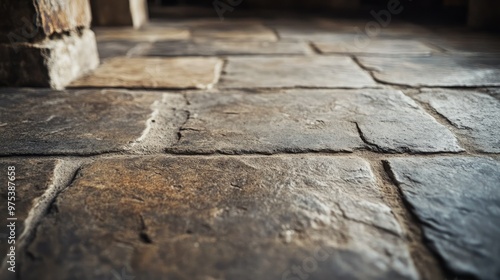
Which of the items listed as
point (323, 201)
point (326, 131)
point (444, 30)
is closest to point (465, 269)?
point (323, 201)

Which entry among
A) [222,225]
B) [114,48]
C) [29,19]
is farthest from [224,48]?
[222,225]

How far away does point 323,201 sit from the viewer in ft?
2.49

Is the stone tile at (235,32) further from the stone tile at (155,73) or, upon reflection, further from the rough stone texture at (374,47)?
the stone tile at (155,73)

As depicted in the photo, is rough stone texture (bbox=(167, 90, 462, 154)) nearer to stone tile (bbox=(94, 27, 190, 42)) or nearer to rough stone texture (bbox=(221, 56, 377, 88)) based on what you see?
rough stone texture (bbox=(221, 56, 377, 88))

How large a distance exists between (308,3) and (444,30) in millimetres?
2552

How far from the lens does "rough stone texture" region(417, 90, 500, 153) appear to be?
3.43ft

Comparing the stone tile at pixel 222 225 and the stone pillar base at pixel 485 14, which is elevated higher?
the stone pillar base at pixel 485 14

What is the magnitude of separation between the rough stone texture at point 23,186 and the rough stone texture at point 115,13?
298 centimetres

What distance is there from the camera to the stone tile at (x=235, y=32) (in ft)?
9.84

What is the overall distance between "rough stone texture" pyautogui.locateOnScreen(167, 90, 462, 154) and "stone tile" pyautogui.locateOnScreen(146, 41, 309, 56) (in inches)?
36.8

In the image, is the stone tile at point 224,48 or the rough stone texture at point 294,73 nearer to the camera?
the rough stone texture at point 294,73

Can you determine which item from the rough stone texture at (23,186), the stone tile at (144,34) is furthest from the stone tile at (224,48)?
the rough stone texture at (23,186)

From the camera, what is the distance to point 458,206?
0.73 m

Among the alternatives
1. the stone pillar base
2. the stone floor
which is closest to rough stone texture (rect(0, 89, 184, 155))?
the stone floor
